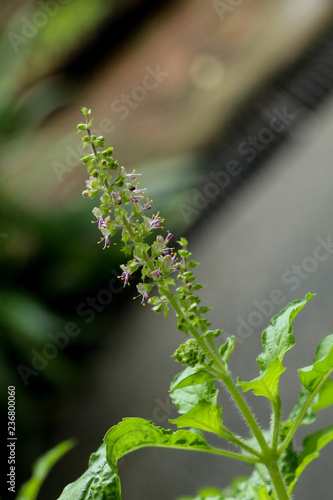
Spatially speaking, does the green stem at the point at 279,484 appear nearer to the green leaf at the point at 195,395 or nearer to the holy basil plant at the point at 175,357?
the holy basil plant at the point at 175,357

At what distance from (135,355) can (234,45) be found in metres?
1.91

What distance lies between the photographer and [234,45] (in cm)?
304

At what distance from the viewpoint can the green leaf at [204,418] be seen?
59 cm

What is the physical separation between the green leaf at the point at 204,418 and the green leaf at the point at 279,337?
77mm

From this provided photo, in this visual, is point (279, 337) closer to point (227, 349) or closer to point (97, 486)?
point (227, 349)

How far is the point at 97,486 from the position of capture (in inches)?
21.8

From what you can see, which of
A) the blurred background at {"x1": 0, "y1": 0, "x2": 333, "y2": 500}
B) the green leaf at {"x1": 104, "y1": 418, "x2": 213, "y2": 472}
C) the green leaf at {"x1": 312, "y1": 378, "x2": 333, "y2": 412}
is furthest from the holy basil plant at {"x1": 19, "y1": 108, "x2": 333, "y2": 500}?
the blurred background at {"x1": 0, "y1": 0, "x2": 333, "y2": 500}

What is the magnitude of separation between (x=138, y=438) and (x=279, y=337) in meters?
0.20

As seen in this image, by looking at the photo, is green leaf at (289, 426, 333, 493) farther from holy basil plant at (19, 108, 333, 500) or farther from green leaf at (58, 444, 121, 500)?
green leaf at (58, 444, 121, 500)

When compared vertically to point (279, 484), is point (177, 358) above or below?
above

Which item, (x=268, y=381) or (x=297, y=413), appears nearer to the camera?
(x=268, y=381)

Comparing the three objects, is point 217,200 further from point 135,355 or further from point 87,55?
point 87,55

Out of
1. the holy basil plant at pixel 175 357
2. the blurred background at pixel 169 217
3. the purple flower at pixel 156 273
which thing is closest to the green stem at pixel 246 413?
the holy basil plant at pixel 175 357

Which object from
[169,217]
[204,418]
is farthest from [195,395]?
[169,217]
